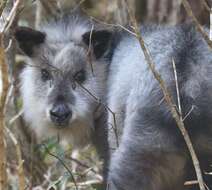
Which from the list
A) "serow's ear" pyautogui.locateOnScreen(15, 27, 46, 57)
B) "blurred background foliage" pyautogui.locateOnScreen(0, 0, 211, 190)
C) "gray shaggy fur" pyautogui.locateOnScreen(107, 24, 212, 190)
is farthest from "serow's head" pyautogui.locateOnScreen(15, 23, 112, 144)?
"gray shaggy fur" pyautogui.locateOnScreen(107, 24, 212, 190)

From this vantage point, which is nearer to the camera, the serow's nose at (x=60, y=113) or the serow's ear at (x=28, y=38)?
the serow's nose at (x=60, y=113)

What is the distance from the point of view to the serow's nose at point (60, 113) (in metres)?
4.94

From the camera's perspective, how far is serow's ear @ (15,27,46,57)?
5199mm

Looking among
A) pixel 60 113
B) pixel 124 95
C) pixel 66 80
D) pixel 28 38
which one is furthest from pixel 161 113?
pixel 28 38

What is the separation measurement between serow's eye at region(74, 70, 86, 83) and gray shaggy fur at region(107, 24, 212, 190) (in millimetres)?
751

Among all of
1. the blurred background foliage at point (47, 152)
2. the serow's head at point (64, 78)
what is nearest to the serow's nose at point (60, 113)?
the serow's head at point (64, 78)

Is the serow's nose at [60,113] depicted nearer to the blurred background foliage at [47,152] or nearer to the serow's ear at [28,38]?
the blurred background foliage at [47,152]

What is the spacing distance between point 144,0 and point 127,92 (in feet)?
14.1

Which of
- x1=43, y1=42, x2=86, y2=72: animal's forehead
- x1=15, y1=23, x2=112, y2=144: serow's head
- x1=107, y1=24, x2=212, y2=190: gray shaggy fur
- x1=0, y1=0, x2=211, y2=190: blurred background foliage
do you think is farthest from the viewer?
x1=0, y1=0, x2=211, y2=190: blurred background foliage

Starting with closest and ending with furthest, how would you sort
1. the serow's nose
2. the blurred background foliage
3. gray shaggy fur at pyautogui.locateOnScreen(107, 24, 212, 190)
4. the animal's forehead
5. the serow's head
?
gray shaggy fur at pyautogui.locateOnScreen(107, 24, 212, 190) < the serow's nose < the serow's head < the animal's forehead < the blurred background foliage

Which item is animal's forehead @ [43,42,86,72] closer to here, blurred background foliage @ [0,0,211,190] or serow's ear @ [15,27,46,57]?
serow's ear @ [15,27,46,57]

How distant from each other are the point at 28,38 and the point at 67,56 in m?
0.36

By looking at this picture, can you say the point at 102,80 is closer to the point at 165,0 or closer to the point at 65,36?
the point at 65,36

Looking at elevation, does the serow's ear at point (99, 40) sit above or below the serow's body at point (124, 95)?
above
